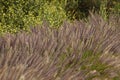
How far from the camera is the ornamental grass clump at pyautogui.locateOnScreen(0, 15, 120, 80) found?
459 centimetres

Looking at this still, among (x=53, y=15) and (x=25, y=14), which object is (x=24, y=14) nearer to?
(x=25, y=14)

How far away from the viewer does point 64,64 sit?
5324 mm

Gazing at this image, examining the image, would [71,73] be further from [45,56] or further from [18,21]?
[18,21]

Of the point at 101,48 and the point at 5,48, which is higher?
the point at 5,48

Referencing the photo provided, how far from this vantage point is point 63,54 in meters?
5.71

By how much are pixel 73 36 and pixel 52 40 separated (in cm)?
55

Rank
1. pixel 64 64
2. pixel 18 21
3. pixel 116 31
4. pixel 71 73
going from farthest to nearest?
1. pixel 18 21
2. pixel 116 31
3. pixel 64 64
4. pixel 71 73

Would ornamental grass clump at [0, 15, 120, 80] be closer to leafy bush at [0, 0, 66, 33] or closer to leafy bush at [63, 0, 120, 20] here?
leafy bush at [0, 0, 66, 33]

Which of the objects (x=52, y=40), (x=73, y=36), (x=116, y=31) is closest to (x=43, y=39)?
(x=52, y=40)

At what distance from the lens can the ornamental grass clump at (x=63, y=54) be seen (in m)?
4.59

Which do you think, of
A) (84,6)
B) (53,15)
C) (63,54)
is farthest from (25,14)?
(63,54)

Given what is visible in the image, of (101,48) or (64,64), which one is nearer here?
(64,64)

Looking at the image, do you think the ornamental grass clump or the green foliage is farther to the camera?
the green foliage

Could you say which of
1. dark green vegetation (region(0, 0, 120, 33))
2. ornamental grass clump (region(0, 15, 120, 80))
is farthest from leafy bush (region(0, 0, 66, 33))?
ornamental grass clump (region(0, 15, 120, 80))
